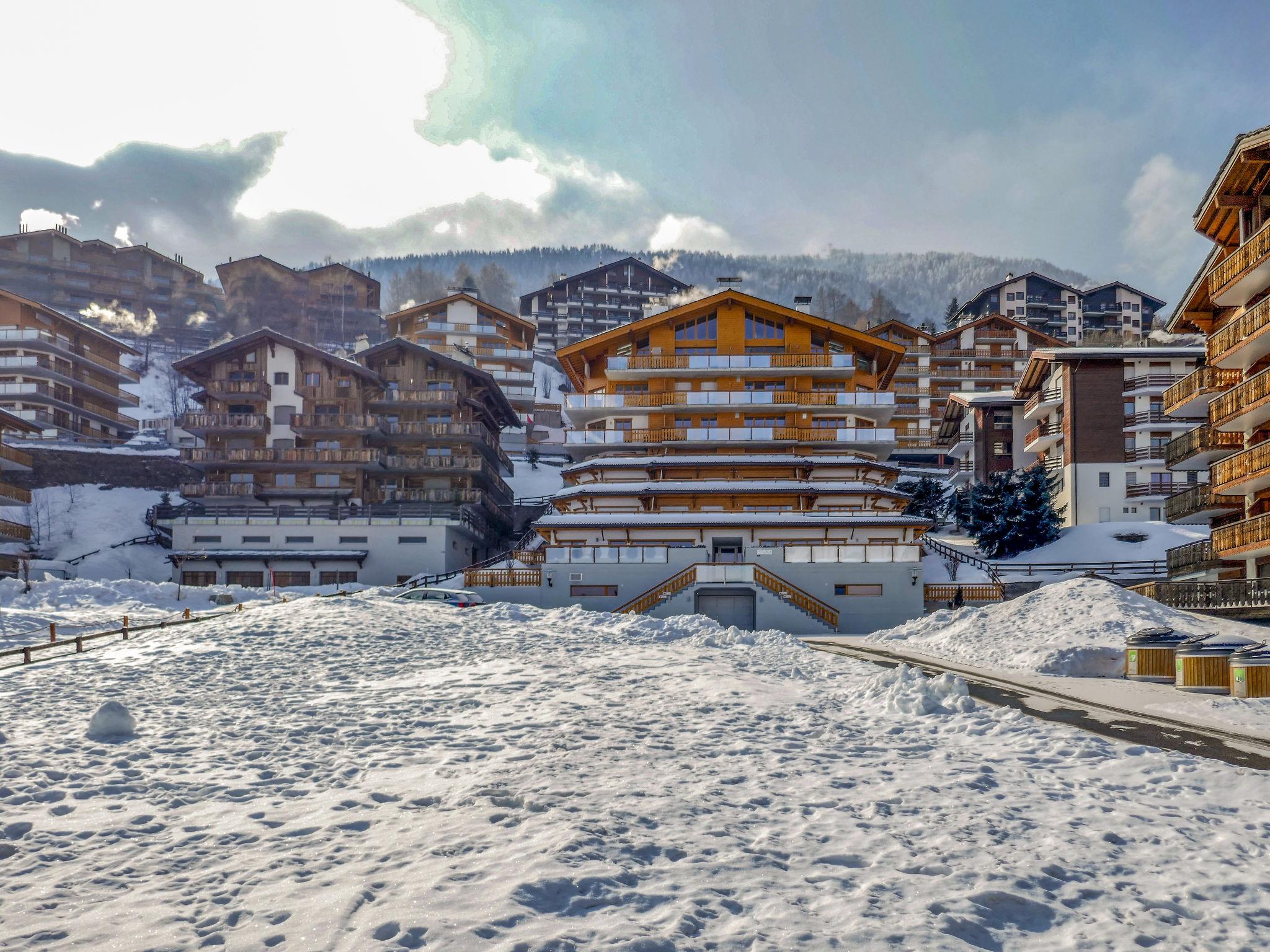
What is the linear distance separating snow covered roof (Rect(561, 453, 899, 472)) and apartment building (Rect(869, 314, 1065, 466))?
51.0 metres

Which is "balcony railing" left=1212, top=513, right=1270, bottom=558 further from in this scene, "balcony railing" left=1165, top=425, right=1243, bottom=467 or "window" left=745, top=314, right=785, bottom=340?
"window" left=745, top=314, right=785, bottom=340

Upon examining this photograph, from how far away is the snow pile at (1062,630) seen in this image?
2389 centimetres

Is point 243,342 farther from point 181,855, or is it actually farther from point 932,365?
point 932,365

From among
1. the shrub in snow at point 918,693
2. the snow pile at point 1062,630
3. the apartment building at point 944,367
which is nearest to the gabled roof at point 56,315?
the snow pile at point 1062,630

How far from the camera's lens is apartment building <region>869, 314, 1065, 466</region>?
3999 inches

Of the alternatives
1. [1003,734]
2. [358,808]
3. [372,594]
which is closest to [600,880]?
[358,808]

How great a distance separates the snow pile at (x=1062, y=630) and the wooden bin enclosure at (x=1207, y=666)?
9.18ft

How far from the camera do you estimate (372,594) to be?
119 feet

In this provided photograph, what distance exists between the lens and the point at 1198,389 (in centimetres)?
3531

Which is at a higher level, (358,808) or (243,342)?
(243,342)

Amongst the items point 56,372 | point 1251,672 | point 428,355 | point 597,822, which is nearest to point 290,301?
point 56,372

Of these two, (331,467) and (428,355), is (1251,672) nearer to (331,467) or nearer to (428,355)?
(331,467)

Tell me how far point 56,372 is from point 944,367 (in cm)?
9152

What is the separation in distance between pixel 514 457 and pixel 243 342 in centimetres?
3194
